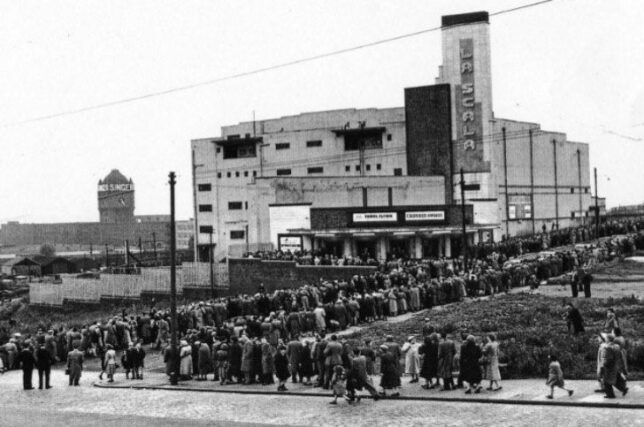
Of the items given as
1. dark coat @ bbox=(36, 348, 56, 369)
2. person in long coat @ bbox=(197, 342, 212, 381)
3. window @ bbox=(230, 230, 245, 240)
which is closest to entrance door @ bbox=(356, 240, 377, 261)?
window @ bbox=(230, 230, 245, 240)

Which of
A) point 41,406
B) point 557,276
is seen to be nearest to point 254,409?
point 41,406

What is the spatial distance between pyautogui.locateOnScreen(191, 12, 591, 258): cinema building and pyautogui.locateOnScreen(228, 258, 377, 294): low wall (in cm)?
766

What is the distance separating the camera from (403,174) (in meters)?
81.1

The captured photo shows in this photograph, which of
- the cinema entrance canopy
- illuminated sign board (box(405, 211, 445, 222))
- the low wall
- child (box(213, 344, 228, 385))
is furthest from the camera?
illuminated sign board (box(405, 211, 445, 222))

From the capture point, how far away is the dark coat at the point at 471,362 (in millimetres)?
19250

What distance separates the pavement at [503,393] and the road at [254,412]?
1.09ft

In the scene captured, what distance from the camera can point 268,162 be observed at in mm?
85438

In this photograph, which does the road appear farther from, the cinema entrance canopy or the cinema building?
the cinema entrance canopy

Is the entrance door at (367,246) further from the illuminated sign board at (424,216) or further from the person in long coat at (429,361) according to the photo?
the person in long coat at (429,361)

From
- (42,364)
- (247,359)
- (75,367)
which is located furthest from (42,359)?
(247,359)

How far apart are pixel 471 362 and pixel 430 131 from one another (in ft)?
199

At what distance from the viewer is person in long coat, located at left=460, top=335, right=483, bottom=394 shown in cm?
1925

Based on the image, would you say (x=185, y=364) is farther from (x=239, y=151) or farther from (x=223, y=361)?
(x=239, y=151)

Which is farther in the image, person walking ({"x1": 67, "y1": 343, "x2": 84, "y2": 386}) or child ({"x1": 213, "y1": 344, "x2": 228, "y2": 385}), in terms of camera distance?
person walking ({"x1": 67, "y1": 343, "x2": 84, "y2": 386})
